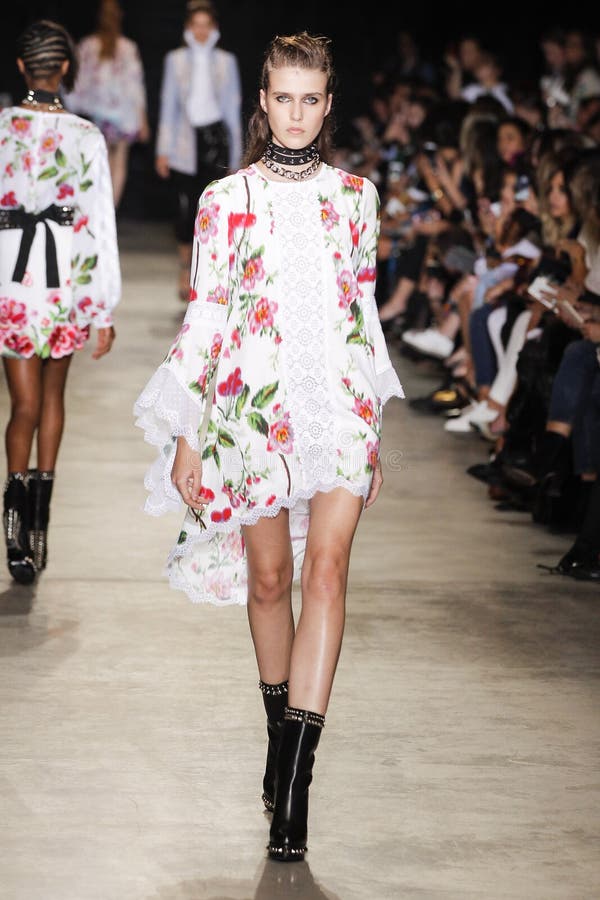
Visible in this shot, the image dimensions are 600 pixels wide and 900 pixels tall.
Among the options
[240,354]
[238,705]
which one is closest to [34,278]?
[238,705]

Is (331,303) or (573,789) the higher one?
(331,303)

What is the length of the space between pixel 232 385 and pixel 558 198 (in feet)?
11.0

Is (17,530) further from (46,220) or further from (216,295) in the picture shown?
(216,295)

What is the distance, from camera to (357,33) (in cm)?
1595

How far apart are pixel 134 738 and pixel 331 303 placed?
96 cm

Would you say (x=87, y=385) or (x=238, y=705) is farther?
(x=87, y=385)

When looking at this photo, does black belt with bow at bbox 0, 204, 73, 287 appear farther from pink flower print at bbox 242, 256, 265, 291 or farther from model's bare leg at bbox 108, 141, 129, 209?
model's bare leg at bbox 108, 141, 129, 209

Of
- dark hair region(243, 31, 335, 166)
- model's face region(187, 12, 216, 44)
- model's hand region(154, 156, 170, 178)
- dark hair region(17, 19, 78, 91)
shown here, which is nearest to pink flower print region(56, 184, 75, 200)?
dark hair region(17, 19, 78, 91)

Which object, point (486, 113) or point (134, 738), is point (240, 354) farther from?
point (486, 113)

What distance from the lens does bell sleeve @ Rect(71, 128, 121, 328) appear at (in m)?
4.20

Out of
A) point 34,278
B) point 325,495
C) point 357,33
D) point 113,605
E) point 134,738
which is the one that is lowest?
point 357,33

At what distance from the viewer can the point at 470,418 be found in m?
6.20

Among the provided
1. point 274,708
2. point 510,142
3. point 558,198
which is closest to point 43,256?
point 274,708

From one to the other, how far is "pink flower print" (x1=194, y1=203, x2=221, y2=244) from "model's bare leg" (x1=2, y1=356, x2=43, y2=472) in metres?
1.68
